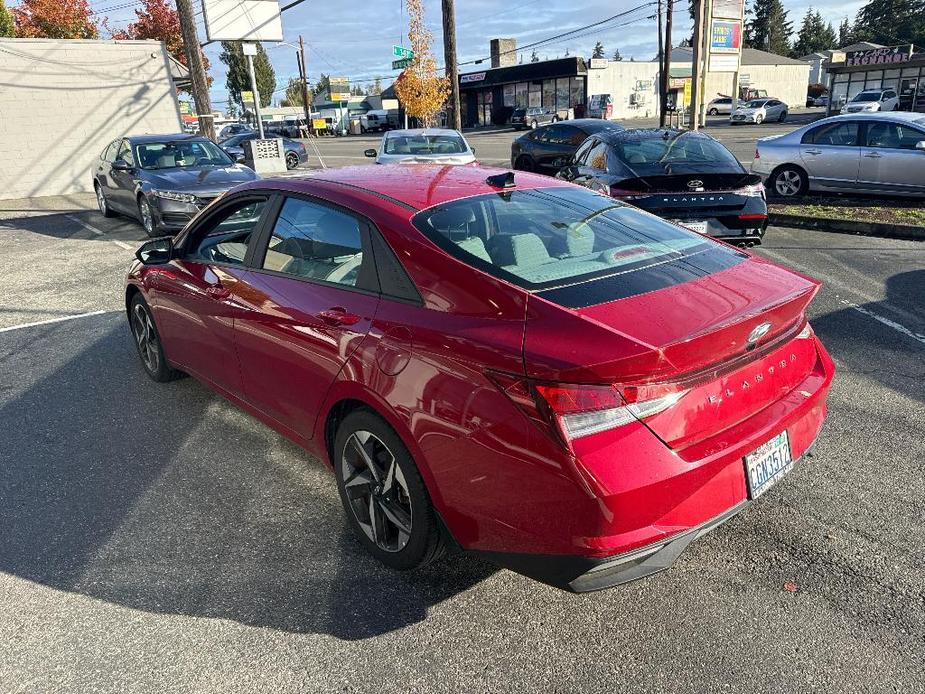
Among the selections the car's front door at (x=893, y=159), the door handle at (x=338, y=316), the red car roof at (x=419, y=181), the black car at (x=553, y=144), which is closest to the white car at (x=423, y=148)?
the black car at (x=553, y=144)

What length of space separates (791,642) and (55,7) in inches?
1850

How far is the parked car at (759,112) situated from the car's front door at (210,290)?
151ft

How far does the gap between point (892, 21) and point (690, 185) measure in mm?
118878

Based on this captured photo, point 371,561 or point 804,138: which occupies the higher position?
point 804,138

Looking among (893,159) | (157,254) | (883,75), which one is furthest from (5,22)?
(883,75)

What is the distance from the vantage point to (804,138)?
39.7ft

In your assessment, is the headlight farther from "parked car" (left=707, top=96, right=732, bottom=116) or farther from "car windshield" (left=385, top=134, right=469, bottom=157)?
"parked car" (left=707, top=96, right=732, bottom=116)

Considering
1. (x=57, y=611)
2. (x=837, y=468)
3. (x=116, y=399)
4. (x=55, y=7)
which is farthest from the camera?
(x=55, y=7)

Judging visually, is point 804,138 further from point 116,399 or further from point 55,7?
point 55,7

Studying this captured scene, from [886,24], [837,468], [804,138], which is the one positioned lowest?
[837,468]

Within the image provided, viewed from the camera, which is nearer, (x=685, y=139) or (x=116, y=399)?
(x=116, y=399)

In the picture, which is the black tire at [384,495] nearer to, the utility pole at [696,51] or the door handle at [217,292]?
the door handle at [217,292]

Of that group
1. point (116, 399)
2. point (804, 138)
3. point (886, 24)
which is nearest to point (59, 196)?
point (116, 399)

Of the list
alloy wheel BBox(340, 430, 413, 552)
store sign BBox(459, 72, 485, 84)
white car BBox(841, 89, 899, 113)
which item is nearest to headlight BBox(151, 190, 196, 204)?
alloy wheel BBox(340, 430, 413, 552)
